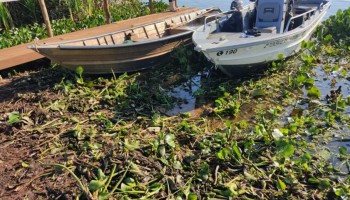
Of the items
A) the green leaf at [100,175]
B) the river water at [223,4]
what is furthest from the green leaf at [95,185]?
the river water at [223,4]

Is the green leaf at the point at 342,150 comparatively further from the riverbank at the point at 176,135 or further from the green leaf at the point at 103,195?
the green leaf at the point at 103,195

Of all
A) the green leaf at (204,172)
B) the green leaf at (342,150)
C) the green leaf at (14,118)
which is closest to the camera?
the green leaf at (204,172)

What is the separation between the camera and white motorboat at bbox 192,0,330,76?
20.3 ft

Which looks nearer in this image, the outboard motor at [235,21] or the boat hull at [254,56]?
the boat hull at [254,56]

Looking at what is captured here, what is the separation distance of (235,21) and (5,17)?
298 inches

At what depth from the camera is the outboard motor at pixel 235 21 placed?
7609 millimetres

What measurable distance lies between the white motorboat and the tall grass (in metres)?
6.85

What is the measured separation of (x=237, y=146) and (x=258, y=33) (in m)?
3.36

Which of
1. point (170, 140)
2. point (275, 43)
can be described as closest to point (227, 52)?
point (275, 43)

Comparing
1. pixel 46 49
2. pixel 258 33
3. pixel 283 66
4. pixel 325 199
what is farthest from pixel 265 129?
pixel 46 49

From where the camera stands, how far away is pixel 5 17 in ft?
34.1

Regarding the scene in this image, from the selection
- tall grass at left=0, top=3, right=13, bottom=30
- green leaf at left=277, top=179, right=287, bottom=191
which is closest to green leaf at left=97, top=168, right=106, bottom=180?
green leaf at left=277, top=179, right=287, bottom=191

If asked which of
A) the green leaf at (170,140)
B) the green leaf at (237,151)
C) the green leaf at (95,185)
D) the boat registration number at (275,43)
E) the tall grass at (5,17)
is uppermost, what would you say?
the tall grass at (5,17)

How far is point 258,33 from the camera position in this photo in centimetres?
679
